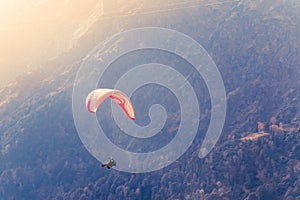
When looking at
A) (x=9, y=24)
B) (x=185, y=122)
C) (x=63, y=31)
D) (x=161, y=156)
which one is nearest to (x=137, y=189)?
(x=161, y=156)

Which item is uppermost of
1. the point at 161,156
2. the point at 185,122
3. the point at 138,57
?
the point at 138,57

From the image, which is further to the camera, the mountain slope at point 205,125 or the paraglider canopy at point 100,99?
the mountain slope at point 205,125

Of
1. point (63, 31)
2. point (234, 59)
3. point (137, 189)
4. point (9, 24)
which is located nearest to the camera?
point (137, 189)

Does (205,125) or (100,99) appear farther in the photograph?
(205,125)

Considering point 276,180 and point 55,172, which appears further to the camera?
point 55,172

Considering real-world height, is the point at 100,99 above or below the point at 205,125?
below

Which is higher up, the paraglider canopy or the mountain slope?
the mountain slope

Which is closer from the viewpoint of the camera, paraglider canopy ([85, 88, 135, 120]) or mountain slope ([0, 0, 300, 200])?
paraglider canopy ([85, 88, 135, 120])

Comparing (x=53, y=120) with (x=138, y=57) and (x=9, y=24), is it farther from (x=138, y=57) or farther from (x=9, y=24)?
(x=9, y=24)

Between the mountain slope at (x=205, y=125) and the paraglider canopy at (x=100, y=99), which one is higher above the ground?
the mountain slope at (x=205, y=125)

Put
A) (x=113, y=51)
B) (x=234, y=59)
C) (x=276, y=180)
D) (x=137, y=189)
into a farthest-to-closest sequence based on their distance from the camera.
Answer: (x=113, y=51), (x=234, y=59), (x=137, y=189), (x=276, y=180)

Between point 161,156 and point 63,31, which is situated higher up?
point 63,31
